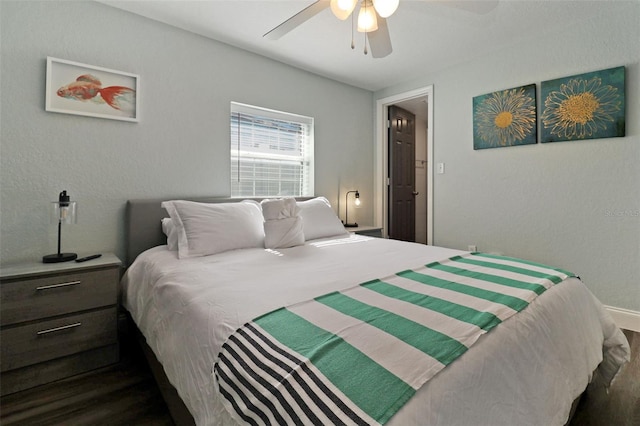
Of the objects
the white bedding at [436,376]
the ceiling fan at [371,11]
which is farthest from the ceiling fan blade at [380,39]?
the white bedding at [436,376]

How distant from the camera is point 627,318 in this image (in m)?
2.34

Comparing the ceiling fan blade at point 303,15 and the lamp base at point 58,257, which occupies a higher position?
the ceiling fan blade at point 303,15

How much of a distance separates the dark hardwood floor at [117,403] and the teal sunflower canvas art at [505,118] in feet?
6.46

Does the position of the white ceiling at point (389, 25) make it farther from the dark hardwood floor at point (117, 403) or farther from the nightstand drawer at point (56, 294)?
the dark hardwood floor at point (117, 403)

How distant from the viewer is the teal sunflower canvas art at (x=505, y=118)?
2.78 metres

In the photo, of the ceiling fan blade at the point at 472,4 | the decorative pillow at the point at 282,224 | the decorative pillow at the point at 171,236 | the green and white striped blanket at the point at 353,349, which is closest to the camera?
the green and white striped blanket at the point at 353,349

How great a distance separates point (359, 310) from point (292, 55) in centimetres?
281

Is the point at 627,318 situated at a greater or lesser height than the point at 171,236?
lesser

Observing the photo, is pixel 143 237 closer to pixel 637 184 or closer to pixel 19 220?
pixel 19 220

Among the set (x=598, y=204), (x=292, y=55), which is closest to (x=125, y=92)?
(x=292, y=55)

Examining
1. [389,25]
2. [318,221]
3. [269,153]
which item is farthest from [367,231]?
[389,25]

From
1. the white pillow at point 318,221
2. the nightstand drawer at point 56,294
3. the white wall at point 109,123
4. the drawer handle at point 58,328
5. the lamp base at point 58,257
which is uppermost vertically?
the white wall at point 109,123

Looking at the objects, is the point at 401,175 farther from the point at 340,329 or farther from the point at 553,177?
the point at 340,329

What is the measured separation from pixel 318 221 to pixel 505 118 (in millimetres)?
2091
